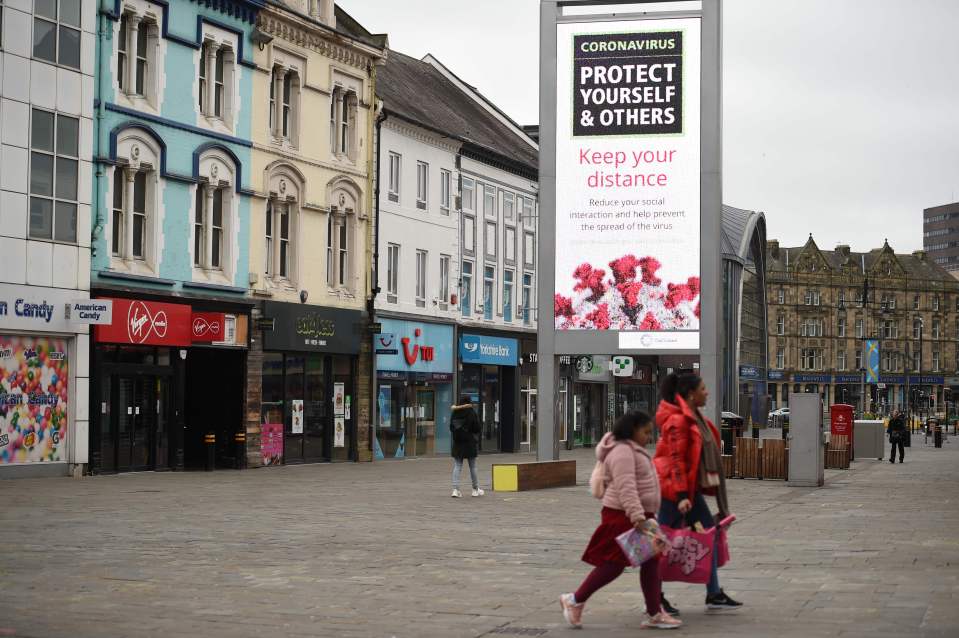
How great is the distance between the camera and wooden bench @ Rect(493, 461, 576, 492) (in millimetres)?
27531

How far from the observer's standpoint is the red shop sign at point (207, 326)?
33.5m

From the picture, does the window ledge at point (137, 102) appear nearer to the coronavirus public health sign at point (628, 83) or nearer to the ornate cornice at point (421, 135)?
the coronavirus public health sign at point (628, 83)

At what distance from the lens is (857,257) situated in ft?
547

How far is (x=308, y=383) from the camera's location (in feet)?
129

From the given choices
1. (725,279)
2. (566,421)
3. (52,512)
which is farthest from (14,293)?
(725,279)

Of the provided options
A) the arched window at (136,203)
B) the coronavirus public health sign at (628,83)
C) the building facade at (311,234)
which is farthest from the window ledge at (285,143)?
the coronavirus public health sign at (628,83)

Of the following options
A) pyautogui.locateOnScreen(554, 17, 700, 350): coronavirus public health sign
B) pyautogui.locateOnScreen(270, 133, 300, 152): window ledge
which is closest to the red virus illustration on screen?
pyautogui.locateOnScreen(554, 17, 700, 350): coronavirus public health sign

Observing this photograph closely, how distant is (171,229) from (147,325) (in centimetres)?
272

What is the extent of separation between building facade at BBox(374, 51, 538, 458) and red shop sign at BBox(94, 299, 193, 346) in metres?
10.1

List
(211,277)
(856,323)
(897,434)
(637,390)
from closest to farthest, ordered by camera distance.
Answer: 1. (211,277)
2. (897,434)
3. (637,390)
4. (856,323)

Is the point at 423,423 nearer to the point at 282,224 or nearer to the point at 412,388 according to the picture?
the point at 412,388

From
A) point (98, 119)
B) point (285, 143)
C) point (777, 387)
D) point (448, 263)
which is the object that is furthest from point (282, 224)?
point (777, 387)

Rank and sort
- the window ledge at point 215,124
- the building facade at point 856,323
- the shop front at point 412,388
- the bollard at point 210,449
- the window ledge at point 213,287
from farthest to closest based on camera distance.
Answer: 1. the building facade at point 856,323
2. the shop front at point 412,388
3. the bollard at point 210,449
4. the window ledge at point 215,124
5. the window ledge at point 213,287

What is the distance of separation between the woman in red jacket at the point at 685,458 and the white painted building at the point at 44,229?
1991 cm
